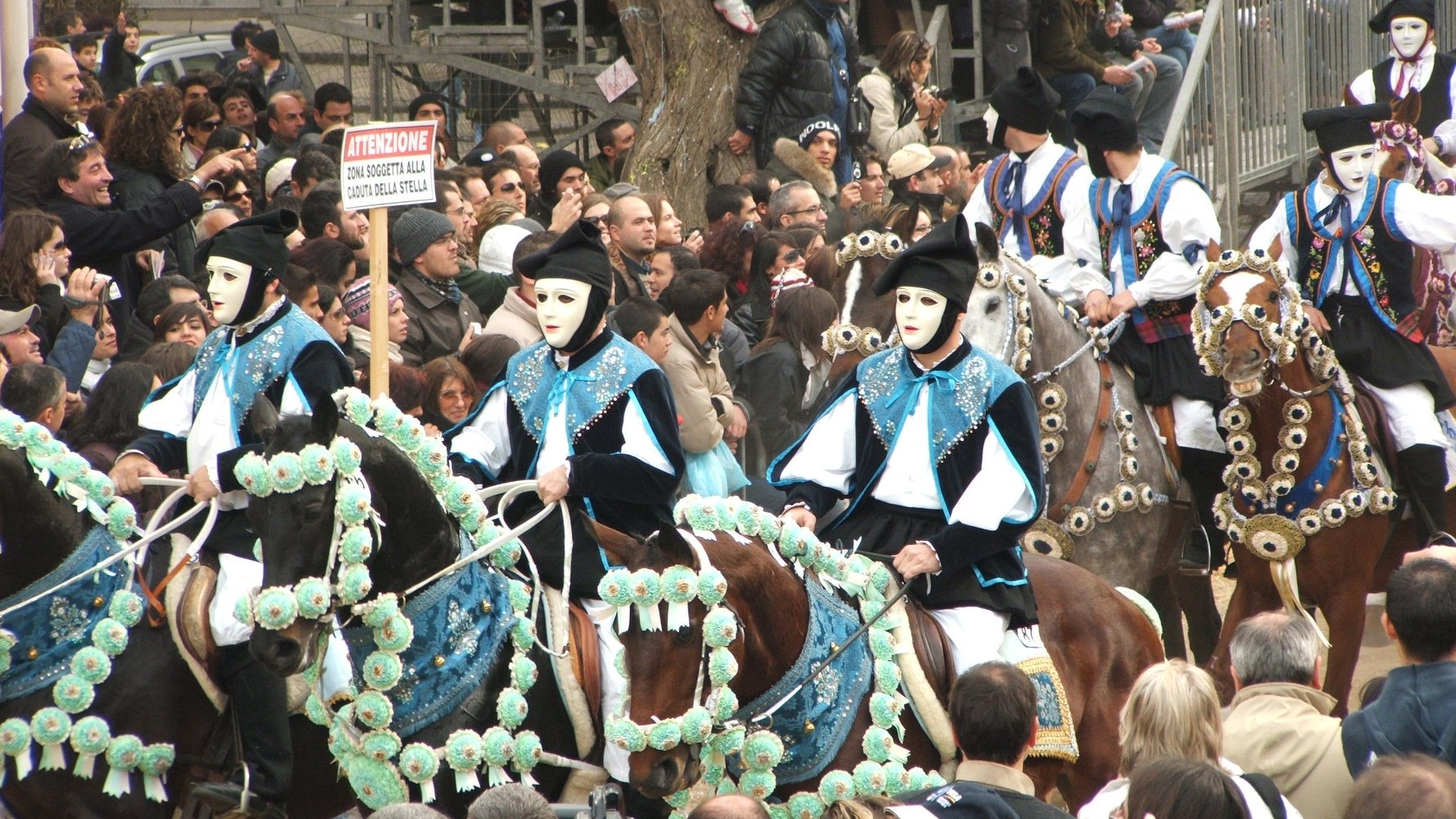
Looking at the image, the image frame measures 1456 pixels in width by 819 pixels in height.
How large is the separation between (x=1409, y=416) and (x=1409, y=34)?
523cm

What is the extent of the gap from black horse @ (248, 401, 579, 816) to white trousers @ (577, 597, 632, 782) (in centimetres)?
15

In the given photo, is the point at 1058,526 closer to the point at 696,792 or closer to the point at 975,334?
the point at 975,334

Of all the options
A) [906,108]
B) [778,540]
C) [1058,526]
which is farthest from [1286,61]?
[778,540]

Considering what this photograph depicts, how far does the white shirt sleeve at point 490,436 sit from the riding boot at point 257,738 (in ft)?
3.19

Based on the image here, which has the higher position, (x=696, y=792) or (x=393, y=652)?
(x=393, y=652)

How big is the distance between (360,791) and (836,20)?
992 cm

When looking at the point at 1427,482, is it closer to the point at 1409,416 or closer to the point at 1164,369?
the point at 1409,416

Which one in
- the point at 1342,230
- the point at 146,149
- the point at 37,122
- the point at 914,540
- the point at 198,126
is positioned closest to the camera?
the point at 914,540

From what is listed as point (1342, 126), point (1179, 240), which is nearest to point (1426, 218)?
point (1342, 126)

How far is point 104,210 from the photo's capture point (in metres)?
8.88

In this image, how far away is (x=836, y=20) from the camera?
1395cm

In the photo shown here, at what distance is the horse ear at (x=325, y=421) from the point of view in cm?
489

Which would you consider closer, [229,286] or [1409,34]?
[229,286]

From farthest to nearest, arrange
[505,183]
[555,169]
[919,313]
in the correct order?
[555,169]
[505,183]
[919,313]
